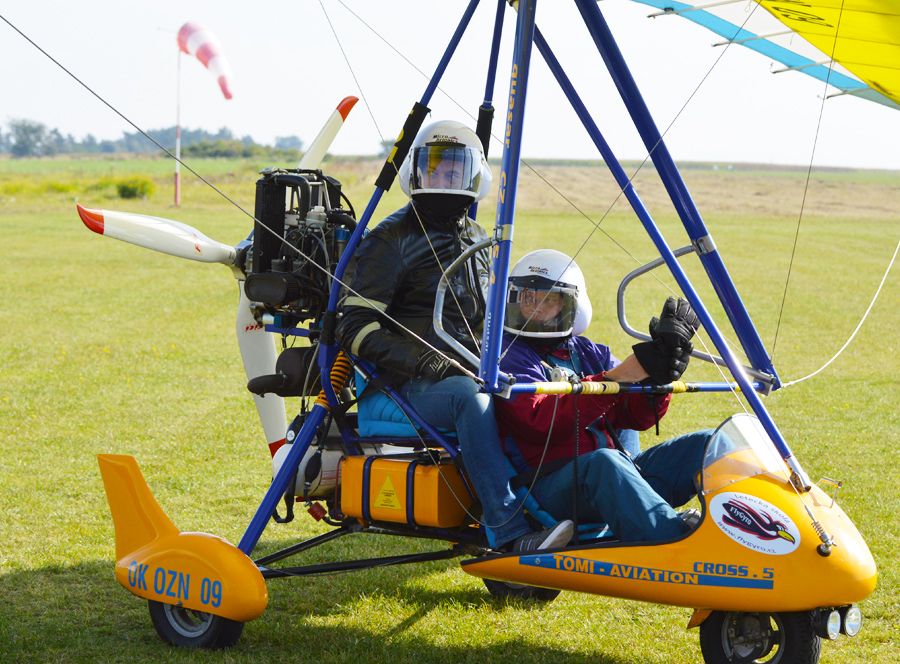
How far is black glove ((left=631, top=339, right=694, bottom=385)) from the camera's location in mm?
2943

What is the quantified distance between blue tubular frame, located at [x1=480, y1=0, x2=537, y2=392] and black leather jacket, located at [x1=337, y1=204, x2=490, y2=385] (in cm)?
54

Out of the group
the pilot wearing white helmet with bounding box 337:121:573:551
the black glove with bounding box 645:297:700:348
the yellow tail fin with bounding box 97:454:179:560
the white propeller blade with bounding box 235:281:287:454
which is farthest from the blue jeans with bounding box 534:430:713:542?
the white propeller blade with bounding box 235:281:287:454

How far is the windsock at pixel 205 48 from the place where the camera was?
39.9ft

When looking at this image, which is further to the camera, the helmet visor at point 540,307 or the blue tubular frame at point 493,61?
the blue tubular frame at point 493,61

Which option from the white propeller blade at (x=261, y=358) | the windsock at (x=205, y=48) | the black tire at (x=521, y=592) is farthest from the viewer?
the windsock at (x=205, y=48)

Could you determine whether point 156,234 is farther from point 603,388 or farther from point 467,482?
point 603,388

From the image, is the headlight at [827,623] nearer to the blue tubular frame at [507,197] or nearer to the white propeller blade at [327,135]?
the blue tubular frame at [507,197]

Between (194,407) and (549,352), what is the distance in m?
5.11

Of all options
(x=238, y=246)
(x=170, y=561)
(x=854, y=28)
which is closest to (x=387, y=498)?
(x=170, y=561)

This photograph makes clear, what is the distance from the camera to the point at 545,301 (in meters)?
3.52

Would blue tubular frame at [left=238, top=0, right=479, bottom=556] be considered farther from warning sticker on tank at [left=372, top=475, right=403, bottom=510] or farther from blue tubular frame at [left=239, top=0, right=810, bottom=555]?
warning sticker on tank at [left=372, top=475, right=403, bottom=510]

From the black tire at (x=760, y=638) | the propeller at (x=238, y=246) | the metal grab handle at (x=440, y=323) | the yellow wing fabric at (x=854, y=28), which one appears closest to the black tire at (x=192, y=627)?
the propeller at (x=238, y=246)

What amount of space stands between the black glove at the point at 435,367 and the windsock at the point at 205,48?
965 centimetres

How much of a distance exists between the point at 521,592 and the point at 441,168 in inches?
83.0
